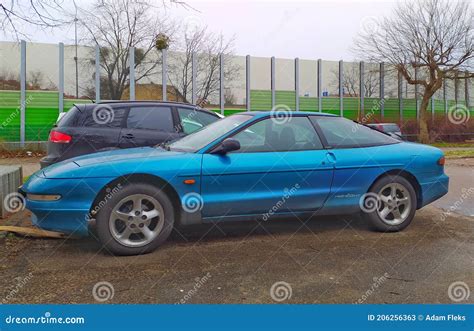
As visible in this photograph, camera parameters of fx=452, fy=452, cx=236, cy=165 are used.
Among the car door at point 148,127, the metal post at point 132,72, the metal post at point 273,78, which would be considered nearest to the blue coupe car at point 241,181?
the car door at point 148,127

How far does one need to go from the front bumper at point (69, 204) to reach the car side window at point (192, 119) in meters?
2.90

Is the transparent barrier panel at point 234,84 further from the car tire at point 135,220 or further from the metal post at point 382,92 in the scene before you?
the car tire at point 135,220

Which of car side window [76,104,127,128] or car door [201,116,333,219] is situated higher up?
car side window [76,104,127,128]

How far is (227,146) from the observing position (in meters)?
4.80

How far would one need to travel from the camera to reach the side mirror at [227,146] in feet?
15.8

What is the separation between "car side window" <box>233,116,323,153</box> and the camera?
508cm

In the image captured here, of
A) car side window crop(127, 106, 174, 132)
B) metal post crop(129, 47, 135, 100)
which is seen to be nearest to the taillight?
car side window crop(127, 106, 174, 132)

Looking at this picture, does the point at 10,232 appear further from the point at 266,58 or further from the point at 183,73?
the point at 266,58

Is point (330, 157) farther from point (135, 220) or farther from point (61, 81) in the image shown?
point (61, 81)

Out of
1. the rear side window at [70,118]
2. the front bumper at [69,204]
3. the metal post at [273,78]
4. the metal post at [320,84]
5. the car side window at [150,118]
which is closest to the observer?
the front bumper at [69,204]

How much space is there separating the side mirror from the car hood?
0.37 meters

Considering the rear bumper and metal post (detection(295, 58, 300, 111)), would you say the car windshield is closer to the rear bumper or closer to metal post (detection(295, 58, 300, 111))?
the rear bumper

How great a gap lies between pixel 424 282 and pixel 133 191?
2.83 metres

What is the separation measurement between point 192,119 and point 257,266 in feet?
12.0
